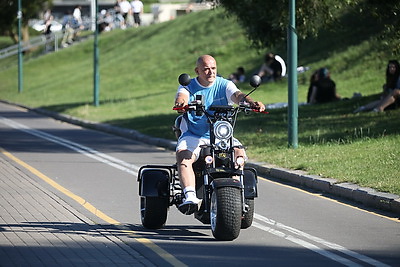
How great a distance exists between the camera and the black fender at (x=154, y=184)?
34.0ft

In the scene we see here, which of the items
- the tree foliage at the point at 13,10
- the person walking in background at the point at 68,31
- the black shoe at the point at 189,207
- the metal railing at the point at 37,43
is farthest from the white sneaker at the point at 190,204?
the tree foliage at the point at 13,10

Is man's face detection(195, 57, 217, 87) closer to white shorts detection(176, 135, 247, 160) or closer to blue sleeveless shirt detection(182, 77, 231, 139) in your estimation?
blue sleeveless shirt detection(182, 77, 231, 139)

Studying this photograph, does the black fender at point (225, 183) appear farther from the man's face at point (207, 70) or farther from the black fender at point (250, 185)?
the man's face at point (207, 70)

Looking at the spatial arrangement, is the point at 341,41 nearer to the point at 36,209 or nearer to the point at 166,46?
the point at 166,46

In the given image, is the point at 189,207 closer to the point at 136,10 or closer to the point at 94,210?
the point at 94,210

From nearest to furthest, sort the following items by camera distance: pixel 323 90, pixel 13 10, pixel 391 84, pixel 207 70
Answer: pixel 207 70
pixel 391 84
pixel 323 90
pixel 13 10

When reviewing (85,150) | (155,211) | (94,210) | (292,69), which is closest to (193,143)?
(155,211)

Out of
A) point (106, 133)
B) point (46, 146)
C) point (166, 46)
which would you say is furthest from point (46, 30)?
point (46, 146)

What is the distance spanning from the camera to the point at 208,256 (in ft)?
29.2

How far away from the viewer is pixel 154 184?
34.1 feet

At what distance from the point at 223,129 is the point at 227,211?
0.80 metres

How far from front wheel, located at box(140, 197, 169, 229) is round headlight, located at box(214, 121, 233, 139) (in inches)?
43.0

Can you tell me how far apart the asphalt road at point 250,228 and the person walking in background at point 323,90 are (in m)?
8.70

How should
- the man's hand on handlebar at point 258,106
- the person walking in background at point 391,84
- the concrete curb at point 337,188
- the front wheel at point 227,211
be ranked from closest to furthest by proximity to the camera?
the front wheel at point 227,211
the man's hand on handlebar at point 258,106
the concrete curb at point 337,188
the person walking in background at point 391,84
